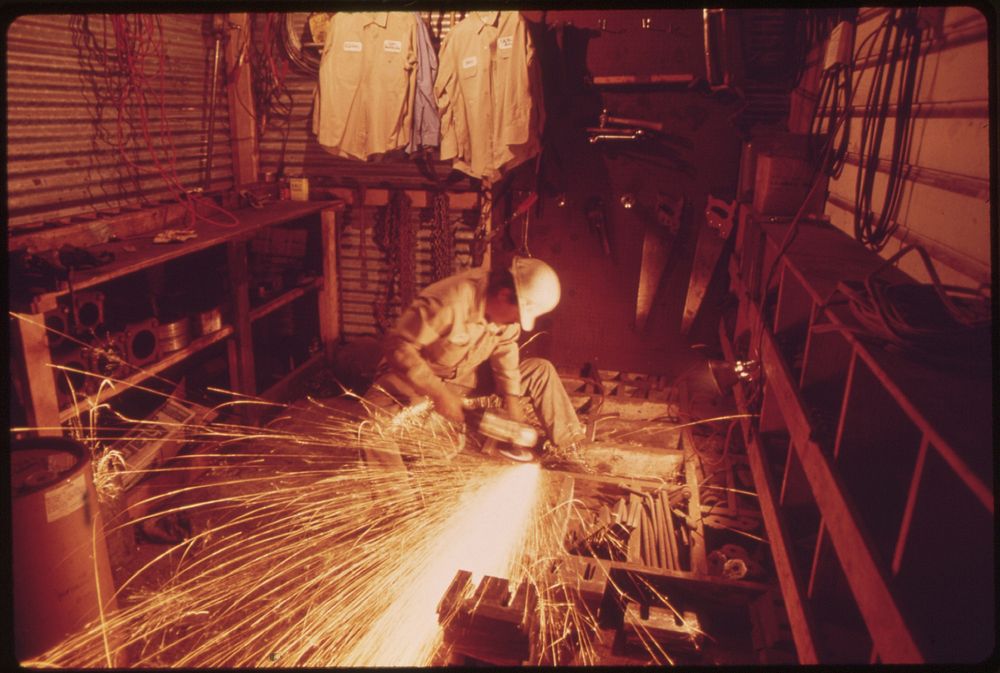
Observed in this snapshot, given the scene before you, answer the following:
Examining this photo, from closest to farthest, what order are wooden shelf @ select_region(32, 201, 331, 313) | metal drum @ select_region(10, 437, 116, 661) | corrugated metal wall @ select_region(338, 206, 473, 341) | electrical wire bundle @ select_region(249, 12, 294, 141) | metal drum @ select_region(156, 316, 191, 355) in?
metal drum @ select_region(10, 437, 116, 661), wooden shelf @ select_region(32, 201, 331, 313), metal drum @ select_region(156, 316, 191, 355), electrical wire bundle @ select_region(249, 12, 294, 141), corrugated metal wall @ select_region(338, 206, 473, 341)

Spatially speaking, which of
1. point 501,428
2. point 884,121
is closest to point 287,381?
point 501,428

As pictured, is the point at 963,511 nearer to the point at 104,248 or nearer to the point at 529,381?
the point at 529,381

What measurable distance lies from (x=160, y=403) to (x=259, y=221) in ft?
5.34

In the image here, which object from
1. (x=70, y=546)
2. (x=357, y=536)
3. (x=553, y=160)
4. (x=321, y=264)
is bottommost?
A: (x=357, y=536)

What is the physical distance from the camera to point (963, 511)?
1.67 metres

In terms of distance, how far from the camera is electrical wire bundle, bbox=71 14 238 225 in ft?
15.3

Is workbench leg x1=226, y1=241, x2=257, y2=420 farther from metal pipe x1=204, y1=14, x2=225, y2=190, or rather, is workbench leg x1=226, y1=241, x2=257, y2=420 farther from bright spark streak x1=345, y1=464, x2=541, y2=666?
bright spark streak x1=345, y1=464, x2=541, y2=666

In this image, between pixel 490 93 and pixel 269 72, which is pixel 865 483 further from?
pixel 269 72

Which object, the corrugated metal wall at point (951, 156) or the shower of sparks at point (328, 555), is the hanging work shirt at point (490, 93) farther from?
the corrugated metal wall at point (951, 156)

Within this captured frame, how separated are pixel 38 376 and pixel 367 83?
3677mm

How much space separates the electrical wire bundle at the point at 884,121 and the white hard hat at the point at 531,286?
178cm

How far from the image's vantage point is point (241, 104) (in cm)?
620

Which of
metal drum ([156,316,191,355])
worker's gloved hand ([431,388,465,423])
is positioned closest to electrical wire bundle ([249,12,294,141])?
metal drum ([156,316,191,355])

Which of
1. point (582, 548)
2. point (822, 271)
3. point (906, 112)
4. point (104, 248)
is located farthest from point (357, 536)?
point (906, 112)
